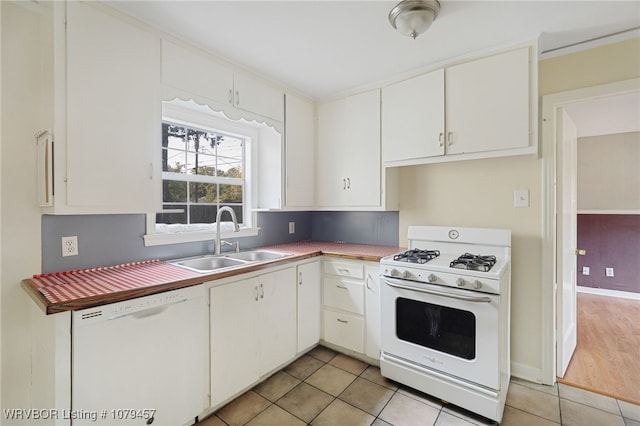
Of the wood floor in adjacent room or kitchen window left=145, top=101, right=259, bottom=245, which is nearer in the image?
the wood floor in adjacent room

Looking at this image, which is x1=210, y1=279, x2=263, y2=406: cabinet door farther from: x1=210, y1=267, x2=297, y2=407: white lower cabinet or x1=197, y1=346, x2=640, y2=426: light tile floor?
x1=197, y1=346, x2=640, y2=426: light tile floor

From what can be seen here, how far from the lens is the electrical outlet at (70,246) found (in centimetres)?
165

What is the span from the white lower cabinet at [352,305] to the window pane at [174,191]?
1273 millimetres

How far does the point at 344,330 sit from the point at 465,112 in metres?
1.92

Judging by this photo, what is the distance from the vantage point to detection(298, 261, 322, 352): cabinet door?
240 centimetres

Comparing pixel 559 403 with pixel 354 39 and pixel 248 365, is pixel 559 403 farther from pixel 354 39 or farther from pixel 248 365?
pixel 354 39

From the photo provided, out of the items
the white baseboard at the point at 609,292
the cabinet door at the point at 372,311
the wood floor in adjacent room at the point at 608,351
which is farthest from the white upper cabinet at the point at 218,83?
the white baseboard at the point at 609,292

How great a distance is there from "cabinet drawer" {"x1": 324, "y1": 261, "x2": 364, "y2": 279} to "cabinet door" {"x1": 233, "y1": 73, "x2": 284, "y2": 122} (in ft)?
4.41

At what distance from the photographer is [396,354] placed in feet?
6.75

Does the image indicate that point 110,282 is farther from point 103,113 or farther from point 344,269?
point 344,269

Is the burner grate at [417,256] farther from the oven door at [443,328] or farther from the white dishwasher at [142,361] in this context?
the white dishwasher at [142,361]

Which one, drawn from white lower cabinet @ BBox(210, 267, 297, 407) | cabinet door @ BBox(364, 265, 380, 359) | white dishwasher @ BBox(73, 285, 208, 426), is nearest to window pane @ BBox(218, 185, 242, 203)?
white lower cabinet @ BBox(210, 267, 297, 407)

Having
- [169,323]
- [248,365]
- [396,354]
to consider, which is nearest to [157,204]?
[169,323]

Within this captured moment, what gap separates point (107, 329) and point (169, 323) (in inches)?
10.9
